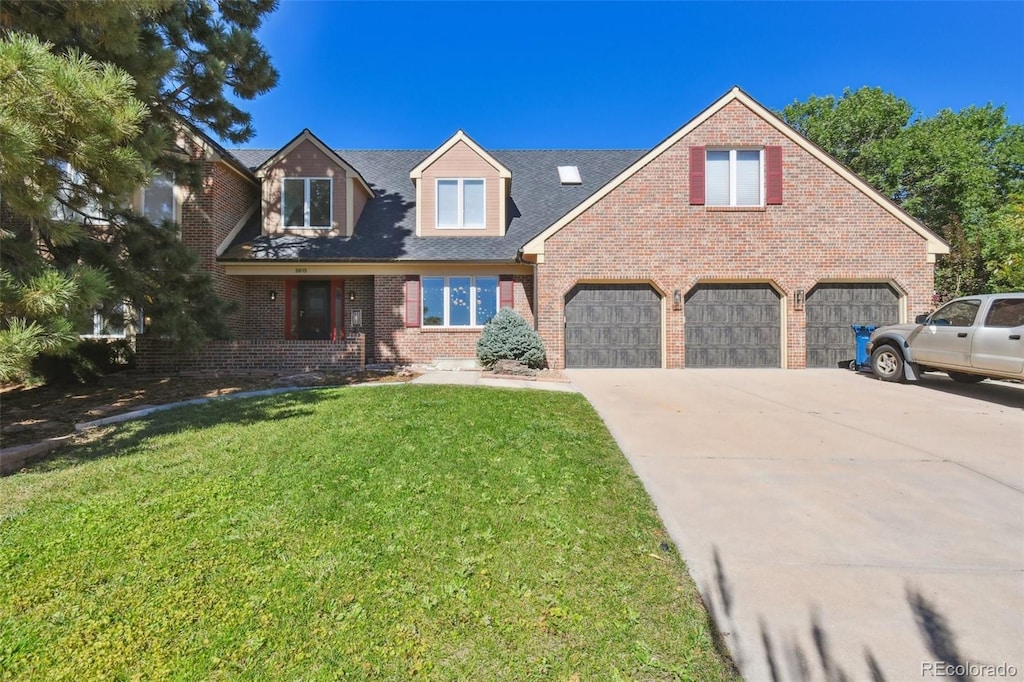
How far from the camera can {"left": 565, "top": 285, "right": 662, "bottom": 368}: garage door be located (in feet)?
38.9

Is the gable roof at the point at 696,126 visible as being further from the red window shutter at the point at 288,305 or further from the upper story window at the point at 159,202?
the upper story window at the point at 159,202

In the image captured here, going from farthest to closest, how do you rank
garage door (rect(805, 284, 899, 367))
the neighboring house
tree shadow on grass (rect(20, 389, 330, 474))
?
garage door (rect(805, 284, 899, 367)), the neighboring house, tree shadow on grass (rect(20, 389, 330, 474))

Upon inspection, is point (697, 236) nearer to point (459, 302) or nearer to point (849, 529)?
point (459, 302)

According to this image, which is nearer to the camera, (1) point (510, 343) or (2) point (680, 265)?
(1) point (510, 343)

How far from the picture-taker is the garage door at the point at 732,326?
38.7 feet

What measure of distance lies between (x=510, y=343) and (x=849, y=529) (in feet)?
26.9

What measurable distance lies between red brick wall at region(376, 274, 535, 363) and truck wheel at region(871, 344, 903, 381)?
7985 millimetres

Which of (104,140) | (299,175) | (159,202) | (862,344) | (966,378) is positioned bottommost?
(966,378)

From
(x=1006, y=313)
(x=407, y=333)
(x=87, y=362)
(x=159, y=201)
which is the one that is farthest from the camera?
(x=407, y=333)

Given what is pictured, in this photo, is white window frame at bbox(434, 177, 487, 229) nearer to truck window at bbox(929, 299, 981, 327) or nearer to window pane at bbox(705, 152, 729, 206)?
window pane at bbox(705, 152, 729, 206)

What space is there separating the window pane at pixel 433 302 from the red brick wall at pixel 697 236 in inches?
119

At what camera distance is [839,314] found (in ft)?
38.5

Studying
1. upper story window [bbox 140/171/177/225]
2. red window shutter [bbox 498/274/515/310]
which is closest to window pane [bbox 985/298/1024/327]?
red window shutter [bbox 498/274/515/310]

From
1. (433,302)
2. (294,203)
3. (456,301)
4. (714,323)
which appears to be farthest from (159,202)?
(714,323)
